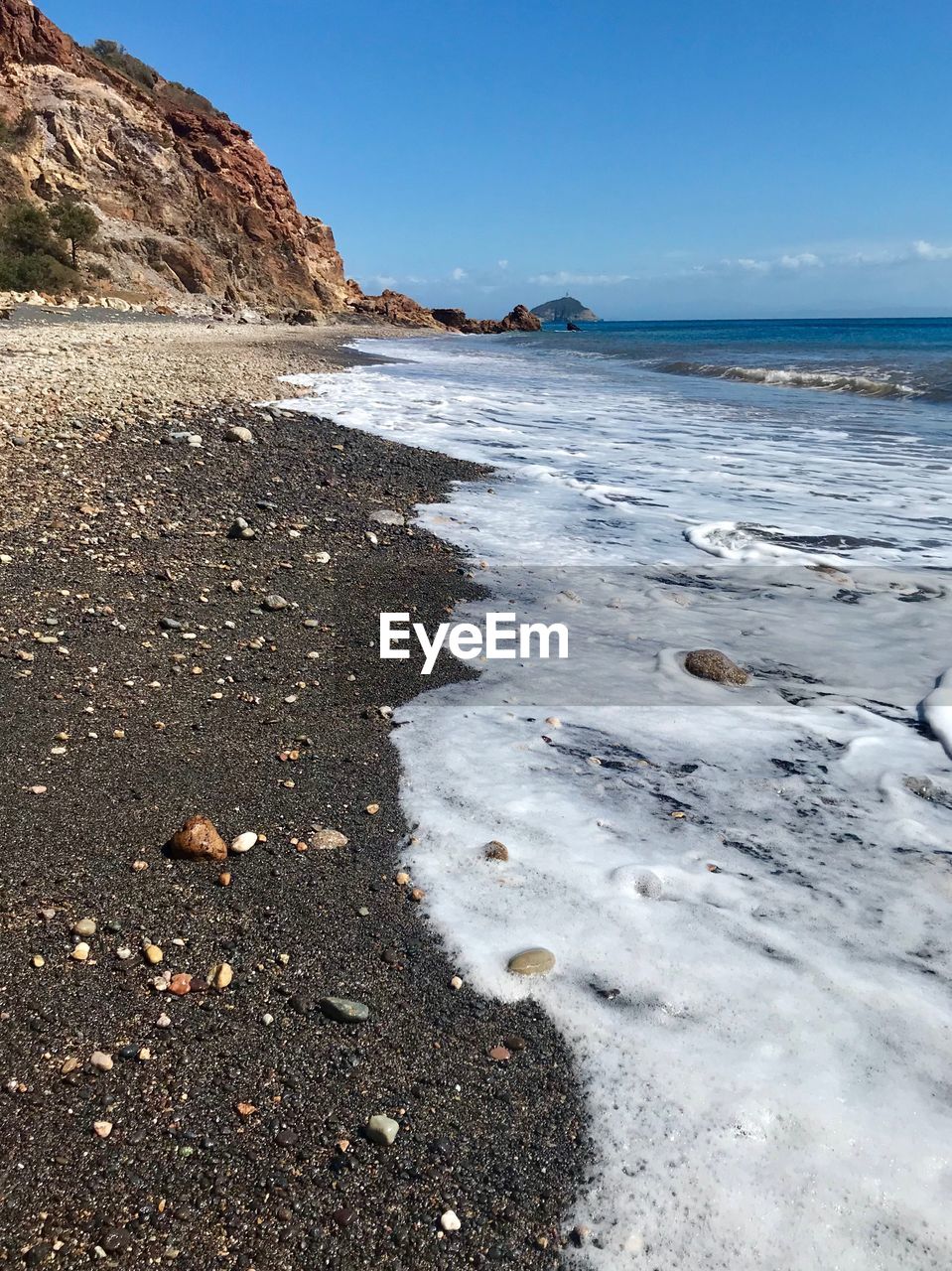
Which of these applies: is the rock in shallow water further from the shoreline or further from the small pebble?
the small pebble

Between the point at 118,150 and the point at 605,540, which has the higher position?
the point at 118,150

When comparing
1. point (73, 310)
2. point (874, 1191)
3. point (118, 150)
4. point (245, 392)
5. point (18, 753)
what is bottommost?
point (874, 1191)

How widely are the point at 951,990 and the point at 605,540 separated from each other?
13.6 feet

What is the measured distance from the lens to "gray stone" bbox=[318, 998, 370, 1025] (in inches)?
75.4

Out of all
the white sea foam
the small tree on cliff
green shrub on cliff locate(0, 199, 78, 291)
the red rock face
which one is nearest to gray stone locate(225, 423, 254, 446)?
the white sea foam

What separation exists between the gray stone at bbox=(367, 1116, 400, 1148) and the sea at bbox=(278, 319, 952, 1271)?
40 cm

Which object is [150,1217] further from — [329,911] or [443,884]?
[443,884]

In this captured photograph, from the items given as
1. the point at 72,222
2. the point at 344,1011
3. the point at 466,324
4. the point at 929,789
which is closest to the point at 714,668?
the point at 929,789

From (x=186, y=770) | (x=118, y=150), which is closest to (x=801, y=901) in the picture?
(x=186, y=770)

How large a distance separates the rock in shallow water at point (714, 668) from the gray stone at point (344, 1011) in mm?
2397

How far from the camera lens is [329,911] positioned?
89.2 inches

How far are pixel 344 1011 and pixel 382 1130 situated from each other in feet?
1.06

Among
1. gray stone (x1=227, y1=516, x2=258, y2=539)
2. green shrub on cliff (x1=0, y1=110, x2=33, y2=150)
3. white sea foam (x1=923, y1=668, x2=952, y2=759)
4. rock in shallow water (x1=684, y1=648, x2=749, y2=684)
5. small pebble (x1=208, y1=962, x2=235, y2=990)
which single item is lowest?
small pebble (x1=208, y1=962, x2=235, y2=990)

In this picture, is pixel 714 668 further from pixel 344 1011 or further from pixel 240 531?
pixel 240 531
